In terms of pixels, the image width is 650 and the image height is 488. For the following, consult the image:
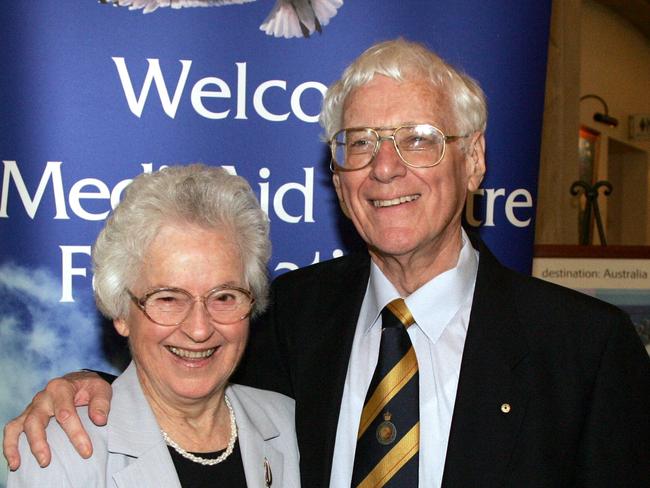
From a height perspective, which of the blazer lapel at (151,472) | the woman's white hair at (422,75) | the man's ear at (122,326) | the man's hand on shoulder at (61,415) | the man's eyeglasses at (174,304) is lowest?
the blazer lapel at (151,472)

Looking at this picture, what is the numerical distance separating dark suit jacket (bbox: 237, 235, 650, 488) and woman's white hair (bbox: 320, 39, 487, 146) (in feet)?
1.20

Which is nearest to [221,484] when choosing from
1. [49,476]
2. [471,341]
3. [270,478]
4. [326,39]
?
[270,478]

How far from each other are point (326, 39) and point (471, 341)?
4.05 feet

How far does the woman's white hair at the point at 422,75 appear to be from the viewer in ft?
7.55

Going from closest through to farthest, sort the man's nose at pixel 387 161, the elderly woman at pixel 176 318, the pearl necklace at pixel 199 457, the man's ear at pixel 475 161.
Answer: the elderly woman at pixel 176 318, the pearl necklace at pixel 199 457, the man's nose at pixel 387 161, the man's ear at pixel 475 161

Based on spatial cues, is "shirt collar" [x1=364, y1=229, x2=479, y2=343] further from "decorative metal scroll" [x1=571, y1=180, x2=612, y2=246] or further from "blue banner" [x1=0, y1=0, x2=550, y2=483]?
"decorative metal scroll" [x1=571, y1=180, x2=612, y2=246]

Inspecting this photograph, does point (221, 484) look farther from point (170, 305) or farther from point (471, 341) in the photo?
point (471, 341)

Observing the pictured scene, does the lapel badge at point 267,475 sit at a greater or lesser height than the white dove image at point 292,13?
lesser

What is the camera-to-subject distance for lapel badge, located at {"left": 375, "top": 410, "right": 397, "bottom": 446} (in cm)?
216

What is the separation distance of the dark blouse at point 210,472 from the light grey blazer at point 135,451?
0.07 ft

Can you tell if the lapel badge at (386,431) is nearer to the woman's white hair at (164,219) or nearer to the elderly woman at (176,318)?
the elderly woman at (176,318)

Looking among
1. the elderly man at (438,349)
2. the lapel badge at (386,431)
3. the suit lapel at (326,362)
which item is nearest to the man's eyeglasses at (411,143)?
the elderly man at (438,349)

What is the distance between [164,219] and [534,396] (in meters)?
0.97

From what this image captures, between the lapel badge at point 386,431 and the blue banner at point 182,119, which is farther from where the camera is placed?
the blue banner at point 182,119
